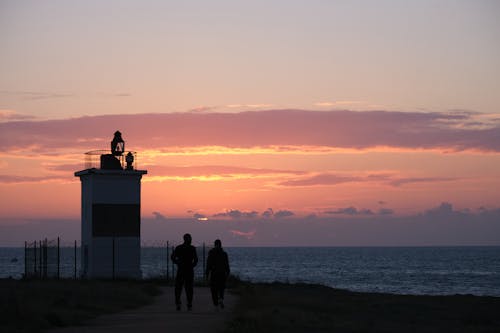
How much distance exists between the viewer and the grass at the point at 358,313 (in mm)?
21230

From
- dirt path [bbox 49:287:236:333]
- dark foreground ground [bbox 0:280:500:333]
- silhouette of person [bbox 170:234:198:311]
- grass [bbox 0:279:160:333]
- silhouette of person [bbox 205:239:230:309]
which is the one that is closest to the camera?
dirt path [bbox 49:287:236:333]

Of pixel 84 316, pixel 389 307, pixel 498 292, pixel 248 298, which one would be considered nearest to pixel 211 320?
pixel 84 316

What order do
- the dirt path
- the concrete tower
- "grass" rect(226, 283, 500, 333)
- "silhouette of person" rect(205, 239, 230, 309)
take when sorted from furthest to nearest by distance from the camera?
the concrete tower → "silhouette of person" rect(205, 239, 230, 309) → "grass" rect(226, 283, 500, 333) → the dirt path

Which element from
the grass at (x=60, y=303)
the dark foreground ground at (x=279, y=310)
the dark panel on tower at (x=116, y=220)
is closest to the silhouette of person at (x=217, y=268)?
the dark foreground ground at (x=279, y=310)

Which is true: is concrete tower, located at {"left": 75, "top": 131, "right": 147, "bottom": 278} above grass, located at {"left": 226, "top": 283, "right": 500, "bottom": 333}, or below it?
above

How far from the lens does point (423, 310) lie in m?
34.9

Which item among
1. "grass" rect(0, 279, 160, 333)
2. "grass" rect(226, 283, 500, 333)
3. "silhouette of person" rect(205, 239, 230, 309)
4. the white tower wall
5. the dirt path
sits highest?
the white tower wall

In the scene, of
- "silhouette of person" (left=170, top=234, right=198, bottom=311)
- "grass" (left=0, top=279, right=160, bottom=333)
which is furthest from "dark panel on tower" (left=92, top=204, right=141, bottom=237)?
"silhouette of person" (left=170, top=234, right=198, bottom=311)

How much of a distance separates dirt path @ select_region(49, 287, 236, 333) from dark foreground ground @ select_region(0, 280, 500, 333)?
284 mm

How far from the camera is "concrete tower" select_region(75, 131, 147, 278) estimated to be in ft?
129

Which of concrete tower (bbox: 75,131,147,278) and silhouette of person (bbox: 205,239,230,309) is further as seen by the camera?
concrete tower (bbox: 75,131,147,278)

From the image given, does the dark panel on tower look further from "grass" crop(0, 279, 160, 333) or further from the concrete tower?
"grass" crop(0, 279, 160, 333)

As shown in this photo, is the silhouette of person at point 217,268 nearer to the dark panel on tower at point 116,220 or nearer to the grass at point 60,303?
the grass at point 60,303

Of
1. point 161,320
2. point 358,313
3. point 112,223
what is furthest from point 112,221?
point 161,320
